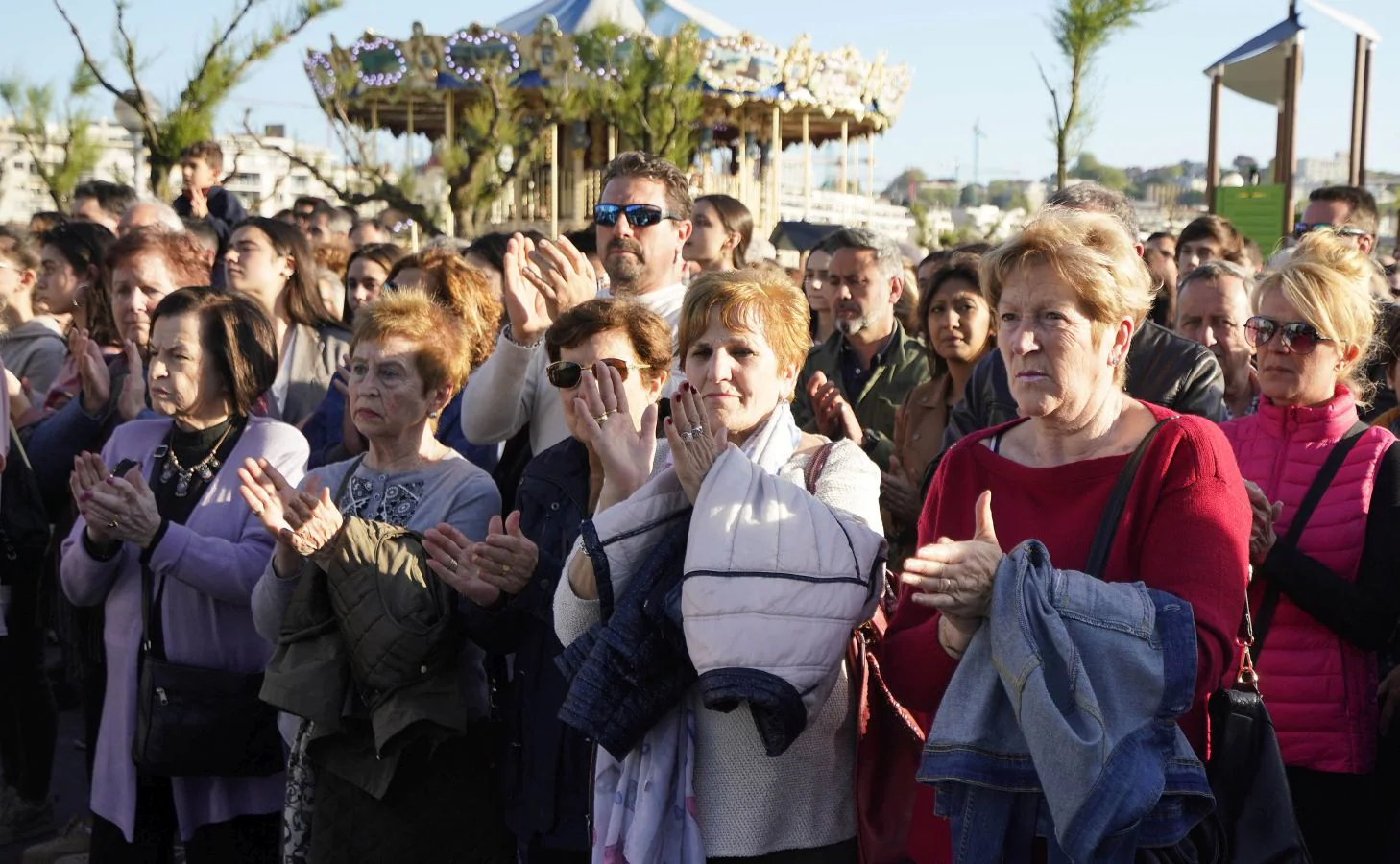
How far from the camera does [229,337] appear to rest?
14.9 feet

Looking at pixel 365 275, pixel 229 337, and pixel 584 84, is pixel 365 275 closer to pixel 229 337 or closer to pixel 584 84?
pixel 229 337

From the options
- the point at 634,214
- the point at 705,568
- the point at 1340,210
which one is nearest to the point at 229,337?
the point at 634,214

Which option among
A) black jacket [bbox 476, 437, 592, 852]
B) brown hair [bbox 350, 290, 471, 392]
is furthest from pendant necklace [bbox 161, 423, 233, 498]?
black jacket [bbox 476, 437, 592, 852]

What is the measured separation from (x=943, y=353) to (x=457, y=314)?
76.1 inches

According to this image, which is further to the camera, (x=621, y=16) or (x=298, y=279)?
(x=621, y=16)

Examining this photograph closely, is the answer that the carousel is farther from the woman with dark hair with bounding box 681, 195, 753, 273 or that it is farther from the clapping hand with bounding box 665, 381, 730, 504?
the clapping hand with bounding box 665, 381, 730, 504

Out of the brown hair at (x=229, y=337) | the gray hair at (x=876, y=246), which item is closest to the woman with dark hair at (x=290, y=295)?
the brown hair at (x=229, y=337)

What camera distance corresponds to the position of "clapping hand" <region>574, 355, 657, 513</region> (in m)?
3.16

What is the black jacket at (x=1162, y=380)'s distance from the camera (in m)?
4.34

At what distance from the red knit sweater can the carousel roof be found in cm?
2715

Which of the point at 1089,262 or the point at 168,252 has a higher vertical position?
the point at 168,252

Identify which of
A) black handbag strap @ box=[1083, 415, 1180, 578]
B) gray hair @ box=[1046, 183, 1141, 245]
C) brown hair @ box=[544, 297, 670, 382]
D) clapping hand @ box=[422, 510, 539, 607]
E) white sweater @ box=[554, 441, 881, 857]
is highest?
gray hair @ box=[1046, 183, 1141, 245]

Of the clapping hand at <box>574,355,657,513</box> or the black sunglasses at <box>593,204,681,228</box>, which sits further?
the black sunglasses at <box>593,204,681,228</box>

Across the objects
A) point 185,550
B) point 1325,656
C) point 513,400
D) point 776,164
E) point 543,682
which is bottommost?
point 543,682
